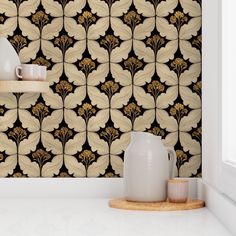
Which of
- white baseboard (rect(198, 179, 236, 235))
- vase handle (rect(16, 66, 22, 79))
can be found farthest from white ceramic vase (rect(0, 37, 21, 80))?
white baseboard (rect(198, 179, 236, 235))

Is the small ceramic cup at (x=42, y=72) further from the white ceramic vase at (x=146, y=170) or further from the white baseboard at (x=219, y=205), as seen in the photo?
the white baseboard at (x=219, y=205)

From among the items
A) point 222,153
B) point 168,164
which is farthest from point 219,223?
point 168,164

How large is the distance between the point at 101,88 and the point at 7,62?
39 cm

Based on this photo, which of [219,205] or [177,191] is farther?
[177,191]

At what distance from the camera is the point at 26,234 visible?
60.5 inches

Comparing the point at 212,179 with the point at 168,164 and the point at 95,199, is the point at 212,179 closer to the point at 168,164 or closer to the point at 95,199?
the point at 168,164

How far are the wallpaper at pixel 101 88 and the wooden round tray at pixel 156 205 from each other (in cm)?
32

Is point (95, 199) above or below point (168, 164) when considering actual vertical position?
below

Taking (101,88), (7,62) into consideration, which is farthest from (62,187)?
(7,62)

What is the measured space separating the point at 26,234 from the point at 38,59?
3.25 ft

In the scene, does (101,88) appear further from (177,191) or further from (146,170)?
(177,191)

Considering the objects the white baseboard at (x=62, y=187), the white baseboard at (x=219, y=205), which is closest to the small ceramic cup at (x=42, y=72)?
the white baseboard at (x=62, y=187)

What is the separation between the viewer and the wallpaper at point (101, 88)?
235 cm

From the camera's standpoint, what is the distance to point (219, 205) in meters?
1.75
